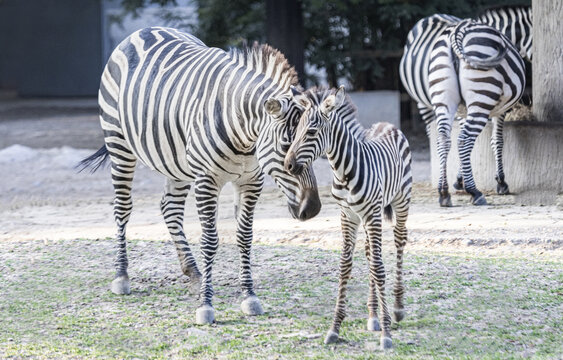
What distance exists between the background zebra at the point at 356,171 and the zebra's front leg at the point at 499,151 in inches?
182

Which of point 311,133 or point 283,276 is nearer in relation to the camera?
point 311,133

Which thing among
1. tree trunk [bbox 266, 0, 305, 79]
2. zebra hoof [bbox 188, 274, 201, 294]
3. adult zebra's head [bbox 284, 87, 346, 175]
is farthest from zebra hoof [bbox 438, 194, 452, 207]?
tree trunk [bbox 266, 0, 305, 79]

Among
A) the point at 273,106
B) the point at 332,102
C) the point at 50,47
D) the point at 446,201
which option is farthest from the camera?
the point at 50,47

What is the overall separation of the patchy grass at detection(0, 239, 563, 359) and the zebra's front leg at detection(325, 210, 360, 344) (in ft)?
0.30

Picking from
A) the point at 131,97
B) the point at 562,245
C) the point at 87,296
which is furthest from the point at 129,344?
the point at 562,245

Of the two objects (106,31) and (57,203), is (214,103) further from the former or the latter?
(106,31)

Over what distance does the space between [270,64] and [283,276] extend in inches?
72.2

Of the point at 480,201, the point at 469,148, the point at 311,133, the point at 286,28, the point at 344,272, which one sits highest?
the point at 286,28

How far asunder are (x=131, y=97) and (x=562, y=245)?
3.77 meters

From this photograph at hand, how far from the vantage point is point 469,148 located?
29.7 feet

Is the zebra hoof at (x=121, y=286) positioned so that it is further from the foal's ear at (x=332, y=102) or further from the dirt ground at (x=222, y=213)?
the foal's ear at (x=332, y=102)

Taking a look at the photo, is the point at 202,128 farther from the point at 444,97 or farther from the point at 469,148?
the point at 469,148

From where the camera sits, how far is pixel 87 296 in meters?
5.93

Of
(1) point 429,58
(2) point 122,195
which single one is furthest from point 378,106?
(2) point 122,195
